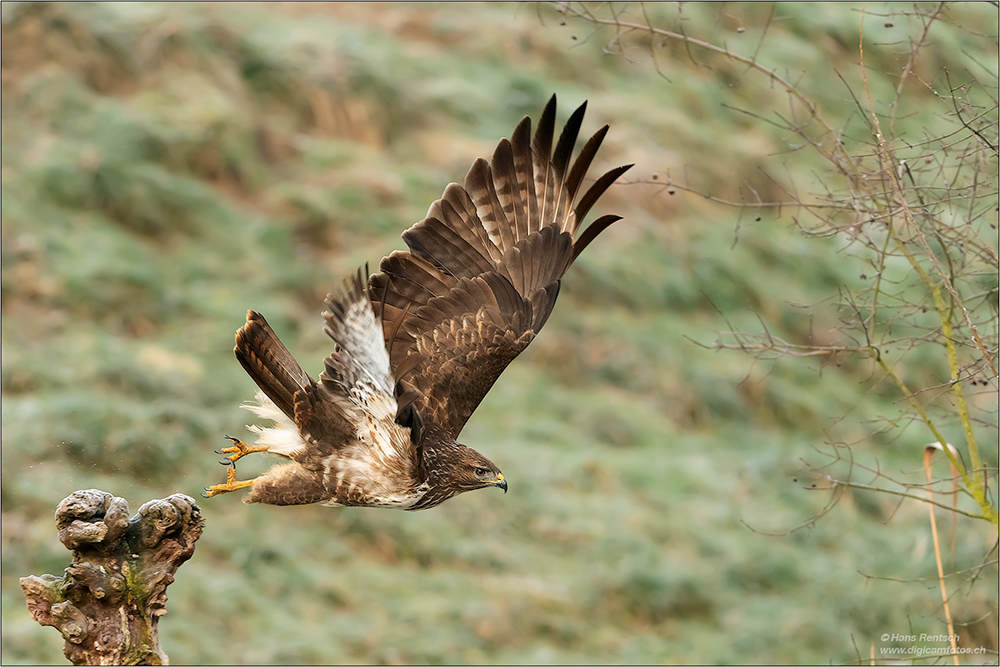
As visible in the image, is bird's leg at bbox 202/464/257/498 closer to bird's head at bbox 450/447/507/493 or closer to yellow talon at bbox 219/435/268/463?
yellow talon at bbox 219/435/268/463

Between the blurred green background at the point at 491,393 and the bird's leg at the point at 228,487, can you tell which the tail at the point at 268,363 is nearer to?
the bird's leg at the point at 228,487

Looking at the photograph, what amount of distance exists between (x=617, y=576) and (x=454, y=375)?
524 centimetres

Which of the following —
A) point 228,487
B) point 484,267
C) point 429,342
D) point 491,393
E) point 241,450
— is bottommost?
point 228,487

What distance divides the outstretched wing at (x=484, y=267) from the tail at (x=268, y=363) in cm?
63

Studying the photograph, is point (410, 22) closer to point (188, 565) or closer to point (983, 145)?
point (188, 565)

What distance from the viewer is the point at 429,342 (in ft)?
18.4

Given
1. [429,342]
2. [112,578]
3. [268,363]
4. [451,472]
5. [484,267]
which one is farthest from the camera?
[484,267]

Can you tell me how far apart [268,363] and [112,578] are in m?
1.42

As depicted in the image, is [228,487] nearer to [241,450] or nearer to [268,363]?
[241,450]

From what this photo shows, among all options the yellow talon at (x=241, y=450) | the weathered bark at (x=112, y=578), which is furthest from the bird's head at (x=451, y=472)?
the weathered bark at (x=112, y=578)

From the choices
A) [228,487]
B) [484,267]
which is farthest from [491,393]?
[228,487]

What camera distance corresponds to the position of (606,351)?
496 inches

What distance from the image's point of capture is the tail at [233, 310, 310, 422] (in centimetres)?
468

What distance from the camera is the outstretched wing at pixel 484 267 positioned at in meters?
5.49
